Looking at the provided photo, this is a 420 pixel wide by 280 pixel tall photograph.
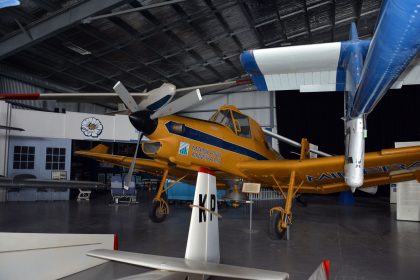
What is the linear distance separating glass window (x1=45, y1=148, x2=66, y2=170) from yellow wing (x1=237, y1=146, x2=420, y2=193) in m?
9.24

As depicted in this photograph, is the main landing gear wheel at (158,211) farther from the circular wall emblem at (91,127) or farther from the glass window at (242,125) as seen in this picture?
the circular wall emblem at (91,127)

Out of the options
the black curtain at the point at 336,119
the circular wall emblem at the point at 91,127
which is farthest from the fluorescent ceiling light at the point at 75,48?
the black curtain at the point at 336,119

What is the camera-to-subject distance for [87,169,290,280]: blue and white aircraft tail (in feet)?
6.98

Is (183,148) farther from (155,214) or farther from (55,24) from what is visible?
(55,24)

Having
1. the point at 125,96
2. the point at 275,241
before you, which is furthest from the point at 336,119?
the point at 125,96

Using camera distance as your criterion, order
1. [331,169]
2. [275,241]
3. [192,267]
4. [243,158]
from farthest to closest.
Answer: [243,158]
[331,169]
[275,241]
[192,267]

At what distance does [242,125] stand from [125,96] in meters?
2.78

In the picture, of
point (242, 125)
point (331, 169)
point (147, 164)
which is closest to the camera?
point (331, 169)

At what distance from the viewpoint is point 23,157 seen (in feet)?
41.5

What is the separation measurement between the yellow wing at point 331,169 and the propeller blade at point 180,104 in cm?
199

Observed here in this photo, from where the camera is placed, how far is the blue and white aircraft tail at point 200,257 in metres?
2.13

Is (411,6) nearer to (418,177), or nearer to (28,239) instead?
(28,239)

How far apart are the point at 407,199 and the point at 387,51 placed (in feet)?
29.2

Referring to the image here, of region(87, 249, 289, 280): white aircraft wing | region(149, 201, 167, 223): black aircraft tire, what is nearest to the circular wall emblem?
region(149, 201, 167, 223): black aircraft tire
